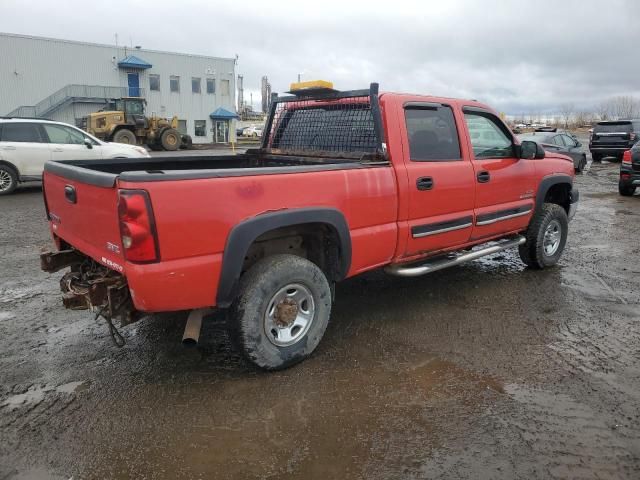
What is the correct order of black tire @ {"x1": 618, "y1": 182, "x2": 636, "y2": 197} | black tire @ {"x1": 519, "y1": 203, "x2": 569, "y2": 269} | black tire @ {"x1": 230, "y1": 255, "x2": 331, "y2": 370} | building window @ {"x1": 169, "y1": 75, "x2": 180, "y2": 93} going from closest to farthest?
black tire @ {"x1": 230, "y1": 255, "x2": 331, "y2": 370}
black tire @ {"x1": 519, "y1": 203, "x2": 569, "y2": 269}
black tire @ {"x1": 618, "y1": 182, "x2": 636, "y2": 197}
building window @ {"x1": 169, "y1": 75, "x2": 180, "y2": 93}

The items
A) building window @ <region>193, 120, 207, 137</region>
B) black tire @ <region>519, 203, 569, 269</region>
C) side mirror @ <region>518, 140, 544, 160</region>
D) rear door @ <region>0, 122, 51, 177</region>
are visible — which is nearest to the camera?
side mirror @ <region>518, 140, 544, 160</region>

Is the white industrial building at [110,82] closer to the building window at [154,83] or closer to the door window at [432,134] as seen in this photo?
the building window at [154,83]

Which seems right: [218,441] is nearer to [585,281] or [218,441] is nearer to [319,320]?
[319,320]

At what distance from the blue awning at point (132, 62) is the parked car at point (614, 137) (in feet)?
98.6

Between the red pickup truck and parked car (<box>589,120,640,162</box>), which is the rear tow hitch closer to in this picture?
the red pickup truck

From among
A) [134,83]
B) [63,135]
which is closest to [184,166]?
[63,135]

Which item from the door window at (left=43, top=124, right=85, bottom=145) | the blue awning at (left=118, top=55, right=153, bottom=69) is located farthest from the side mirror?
the blue awning at (left=118, top=55, right=153, bottom=69)

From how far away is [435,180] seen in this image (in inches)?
165

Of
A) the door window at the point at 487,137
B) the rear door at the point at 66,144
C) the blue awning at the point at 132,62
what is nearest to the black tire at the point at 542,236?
the door window at the point at 487,137

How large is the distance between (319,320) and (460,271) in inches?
110

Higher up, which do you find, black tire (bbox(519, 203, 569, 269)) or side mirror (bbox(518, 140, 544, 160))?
side mirror (bbox(518, 140, 544, 160))

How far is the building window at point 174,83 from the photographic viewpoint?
39.1m

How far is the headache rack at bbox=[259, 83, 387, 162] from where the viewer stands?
417 centimetres

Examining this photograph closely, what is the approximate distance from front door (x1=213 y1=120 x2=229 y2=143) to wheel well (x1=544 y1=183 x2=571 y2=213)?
38.3 meters
